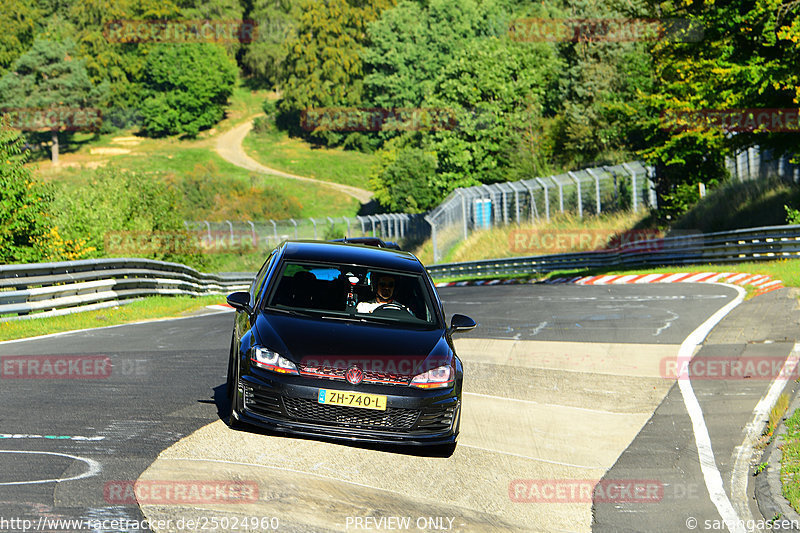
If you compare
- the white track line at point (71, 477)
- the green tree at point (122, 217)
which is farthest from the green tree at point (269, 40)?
the white track line at point (71, 477)

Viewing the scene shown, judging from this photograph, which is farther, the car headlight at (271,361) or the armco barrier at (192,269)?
the armco barrier at (192,269)

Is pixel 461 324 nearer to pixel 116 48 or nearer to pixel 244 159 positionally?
pixel 244 159

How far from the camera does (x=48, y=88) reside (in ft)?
355

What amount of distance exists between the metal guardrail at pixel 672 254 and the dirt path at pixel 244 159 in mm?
56669

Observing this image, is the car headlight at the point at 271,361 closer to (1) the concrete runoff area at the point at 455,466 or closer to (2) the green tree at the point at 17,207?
(1) the concrete runoff area at the point at 455,466

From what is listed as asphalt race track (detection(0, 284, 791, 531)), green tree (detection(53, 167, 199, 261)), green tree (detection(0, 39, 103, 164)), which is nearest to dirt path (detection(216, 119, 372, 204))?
green tree (detection(0, 39, 103, 164))

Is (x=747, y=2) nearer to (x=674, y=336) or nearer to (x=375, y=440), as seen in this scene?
(x=674, y=336)

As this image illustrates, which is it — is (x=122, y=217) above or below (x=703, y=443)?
below

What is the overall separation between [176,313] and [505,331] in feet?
33.4

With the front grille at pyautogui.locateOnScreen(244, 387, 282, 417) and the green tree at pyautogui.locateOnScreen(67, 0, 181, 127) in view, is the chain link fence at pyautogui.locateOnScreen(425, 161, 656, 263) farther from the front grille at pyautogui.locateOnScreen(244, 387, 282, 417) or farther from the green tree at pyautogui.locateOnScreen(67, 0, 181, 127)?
the green tree at pyautogui.locateOnScreen(67, 0, 181, 127)

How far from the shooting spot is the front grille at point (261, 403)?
771 centimetres

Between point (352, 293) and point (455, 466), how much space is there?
184 cm

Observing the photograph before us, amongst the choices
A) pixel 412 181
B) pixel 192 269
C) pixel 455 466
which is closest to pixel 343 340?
pixel 455 466

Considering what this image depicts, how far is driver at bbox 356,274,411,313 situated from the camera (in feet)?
29.7
